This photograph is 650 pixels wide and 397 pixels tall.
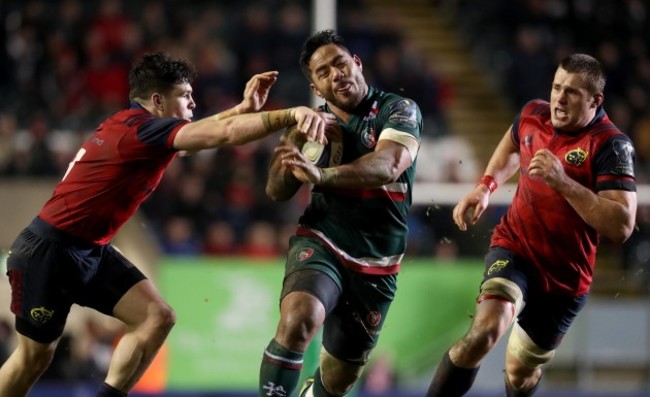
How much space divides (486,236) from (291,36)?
12.3ft

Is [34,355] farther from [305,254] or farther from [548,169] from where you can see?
[548,169]

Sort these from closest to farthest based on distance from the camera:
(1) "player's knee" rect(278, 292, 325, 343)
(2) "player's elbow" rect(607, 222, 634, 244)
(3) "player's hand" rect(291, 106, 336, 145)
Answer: (3) "player's hand" rect(291, 106, 336, 145) → (1) "player's knee" rect(278, 292, 325, 343) → (2) "player's elbow" rect(607, 222, 634, 244)

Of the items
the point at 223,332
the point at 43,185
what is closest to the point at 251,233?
the point at 223,332

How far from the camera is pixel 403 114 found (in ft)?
21.7

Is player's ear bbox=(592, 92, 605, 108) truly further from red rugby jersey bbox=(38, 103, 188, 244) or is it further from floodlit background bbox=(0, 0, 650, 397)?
floodlit background bbox=(0, 0, 650, 397)

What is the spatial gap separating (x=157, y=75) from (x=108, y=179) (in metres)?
0.64

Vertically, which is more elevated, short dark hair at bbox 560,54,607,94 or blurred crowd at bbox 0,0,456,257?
short dark hair at bbox 560,54,607,94

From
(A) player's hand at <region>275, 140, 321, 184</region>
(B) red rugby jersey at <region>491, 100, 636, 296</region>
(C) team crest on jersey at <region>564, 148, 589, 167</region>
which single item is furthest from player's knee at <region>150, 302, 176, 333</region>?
(C) team crest on jersey at <region>564, 148, 589, 167</region>

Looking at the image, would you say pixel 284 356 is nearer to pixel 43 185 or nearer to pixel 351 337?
pixel 351 337

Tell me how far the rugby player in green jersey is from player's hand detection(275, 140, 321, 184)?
0.11 metres

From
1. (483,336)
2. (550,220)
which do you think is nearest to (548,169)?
(550,220)

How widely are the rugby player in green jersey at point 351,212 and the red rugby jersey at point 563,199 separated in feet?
2.12

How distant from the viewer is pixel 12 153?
1238 centimetres

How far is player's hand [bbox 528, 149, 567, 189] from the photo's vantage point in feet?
20.6
